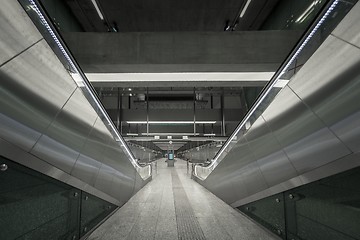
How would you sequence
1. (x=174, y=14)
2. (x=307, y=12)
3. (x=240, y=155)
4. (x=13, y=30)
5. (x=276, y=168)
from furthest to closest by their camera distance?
(x=174, y=14) → (x=307, y=12) → (x=240, y=155) → (x=276, y=168) → (x=13, y=30)

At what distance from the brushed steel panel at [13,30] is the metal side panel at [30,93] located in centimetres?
7

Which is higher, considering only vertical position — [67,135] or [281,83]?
[281,83]

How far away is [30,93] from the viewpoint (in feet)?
6.82

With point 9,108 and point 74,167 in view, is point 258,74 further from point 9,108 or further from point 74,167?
point 9,108

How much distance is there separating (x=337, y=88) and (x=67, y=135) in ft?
10.2

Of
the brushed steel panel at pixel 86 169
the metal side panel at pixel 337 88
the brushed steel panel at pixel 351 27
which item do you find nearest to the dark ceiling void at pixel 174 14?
the metal side panel at pixel 337 88

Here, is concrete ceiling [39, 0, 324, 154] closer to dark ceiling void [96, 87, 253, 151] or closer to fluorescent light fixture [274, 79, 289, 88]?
fluorescent light fixture [274, 79, 289, 88]

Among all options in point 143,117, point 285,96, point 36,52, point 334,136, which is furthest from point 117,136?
point 143,117

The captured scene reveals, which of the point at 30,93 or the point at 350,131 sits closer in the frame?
the point at 350,131

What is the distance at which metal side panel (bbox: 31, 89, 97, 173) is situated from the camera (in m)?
2.31

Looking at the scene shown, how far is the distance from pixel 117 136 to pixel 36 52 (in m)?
3.02

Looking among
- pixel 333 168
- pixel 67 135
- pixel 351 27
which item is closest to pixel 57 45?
pixel 67 135

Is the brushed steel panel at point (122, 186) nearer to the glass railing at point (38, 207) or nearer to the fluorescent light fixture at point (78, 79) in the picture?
the glass railing at point (38, 207)

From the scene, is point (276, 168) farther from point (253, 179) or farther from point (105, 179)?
point (105, 179)
